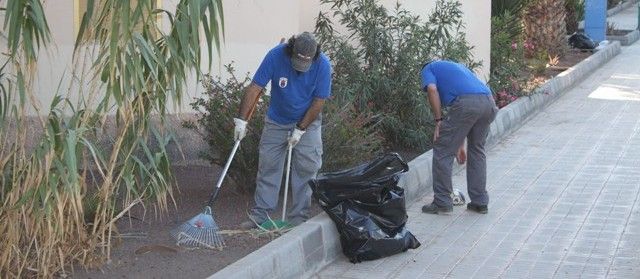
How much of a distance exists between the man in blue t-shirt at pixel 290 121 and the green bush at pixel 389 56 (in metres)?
3.04

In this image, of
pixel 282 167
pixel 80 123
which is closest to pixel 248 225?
pixel 282 167

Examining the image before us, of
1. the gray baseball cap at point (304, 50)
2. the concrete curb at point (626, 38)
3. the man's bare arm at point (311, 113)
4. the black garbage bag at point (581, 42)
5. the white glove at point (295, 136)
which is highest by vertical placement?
the gray baseball cap at point (304, 50)

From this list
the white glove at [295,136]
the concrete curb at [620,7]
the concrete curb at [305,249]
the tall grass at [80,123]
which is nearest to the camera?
the tall grass at [80,123]

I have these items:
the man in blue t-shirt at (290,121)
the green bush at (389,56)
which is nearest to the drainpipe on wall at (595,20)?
the green bush at (389,56)

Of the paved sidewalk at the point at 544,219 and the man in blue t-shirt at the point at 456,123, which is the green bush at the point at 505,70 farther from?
the man in blue t-shirt at the point at 456,123

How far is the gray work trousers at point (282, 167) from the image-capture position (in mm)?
7906

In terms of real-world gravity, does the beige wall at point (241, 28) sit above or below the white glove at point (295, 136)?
above

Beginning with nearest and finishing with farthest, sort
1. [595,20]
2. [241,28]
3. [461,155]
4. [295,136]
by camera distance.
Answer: [295,136]
[461,155]
[241,28]
[595,20]

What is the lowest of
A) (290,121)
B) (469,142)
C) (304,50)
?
(469,142)

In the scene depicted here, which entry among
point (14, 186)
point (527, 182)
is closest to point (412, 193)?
point (527, 182)

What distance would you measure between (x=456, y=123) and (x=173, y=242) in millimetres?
2596

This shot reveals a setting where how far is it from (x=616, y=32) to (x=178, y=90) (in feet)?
78.9

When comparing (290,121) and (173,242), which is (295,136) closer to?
(290,121)

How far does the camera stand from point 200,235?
23.8 feet
